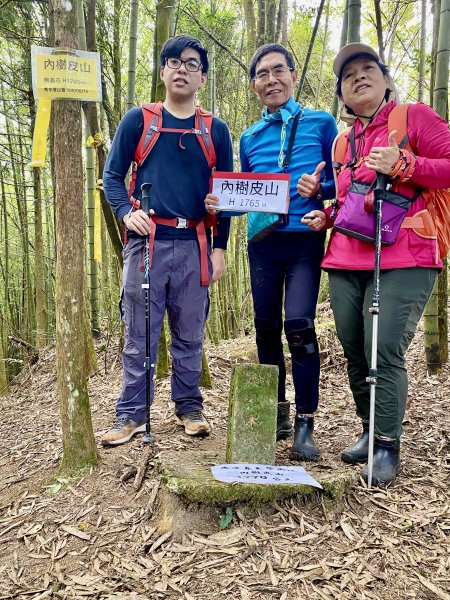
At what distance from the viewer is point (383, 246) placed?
2646 mm

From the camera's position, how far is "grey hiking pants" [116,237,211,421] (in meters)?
3.21

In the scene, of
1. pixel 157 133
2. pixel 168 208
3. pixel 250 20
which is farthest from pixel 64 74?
pixel 250 20

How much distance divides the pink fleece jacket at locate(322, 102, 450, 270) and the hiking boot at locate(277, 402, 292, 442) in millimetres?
1027

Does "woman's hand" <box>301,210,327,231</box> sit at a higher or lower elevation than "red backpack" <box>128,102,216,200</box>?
lower

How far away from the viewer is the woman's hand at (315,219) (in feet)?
9.34

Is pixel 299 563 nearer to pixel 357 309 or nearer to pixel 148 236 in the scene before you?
pixel 357 309

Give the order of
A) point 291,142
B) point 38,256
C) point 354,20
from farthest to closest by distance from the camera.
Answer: point 38,256
point 354,20
point 291,142

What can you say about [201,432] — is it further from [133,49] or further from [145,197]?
[133,49]

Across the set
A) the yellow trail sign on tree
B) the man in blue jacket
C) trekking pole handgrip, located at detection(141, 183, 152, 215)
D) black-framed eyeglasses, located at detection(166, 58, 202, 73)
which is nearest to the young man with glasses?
black-framed eyeglasses, located at detection(166, 58, 202, 73)

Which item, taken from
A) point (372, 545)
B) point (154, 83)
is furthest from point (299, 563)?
point (154, 83)

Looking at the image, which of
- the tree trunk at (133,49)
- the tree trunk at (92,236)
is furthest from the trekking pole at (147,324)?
the tree trunk at (133,49)

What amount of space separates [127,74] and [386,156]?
8160 millimetres

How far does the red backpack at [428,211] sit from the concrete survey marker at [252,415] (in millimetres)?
1078

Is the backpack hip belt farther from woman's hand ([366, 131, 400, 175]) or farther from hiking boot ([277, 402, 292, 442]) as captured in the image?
woman's hand ([366, 131, 400, 175])
